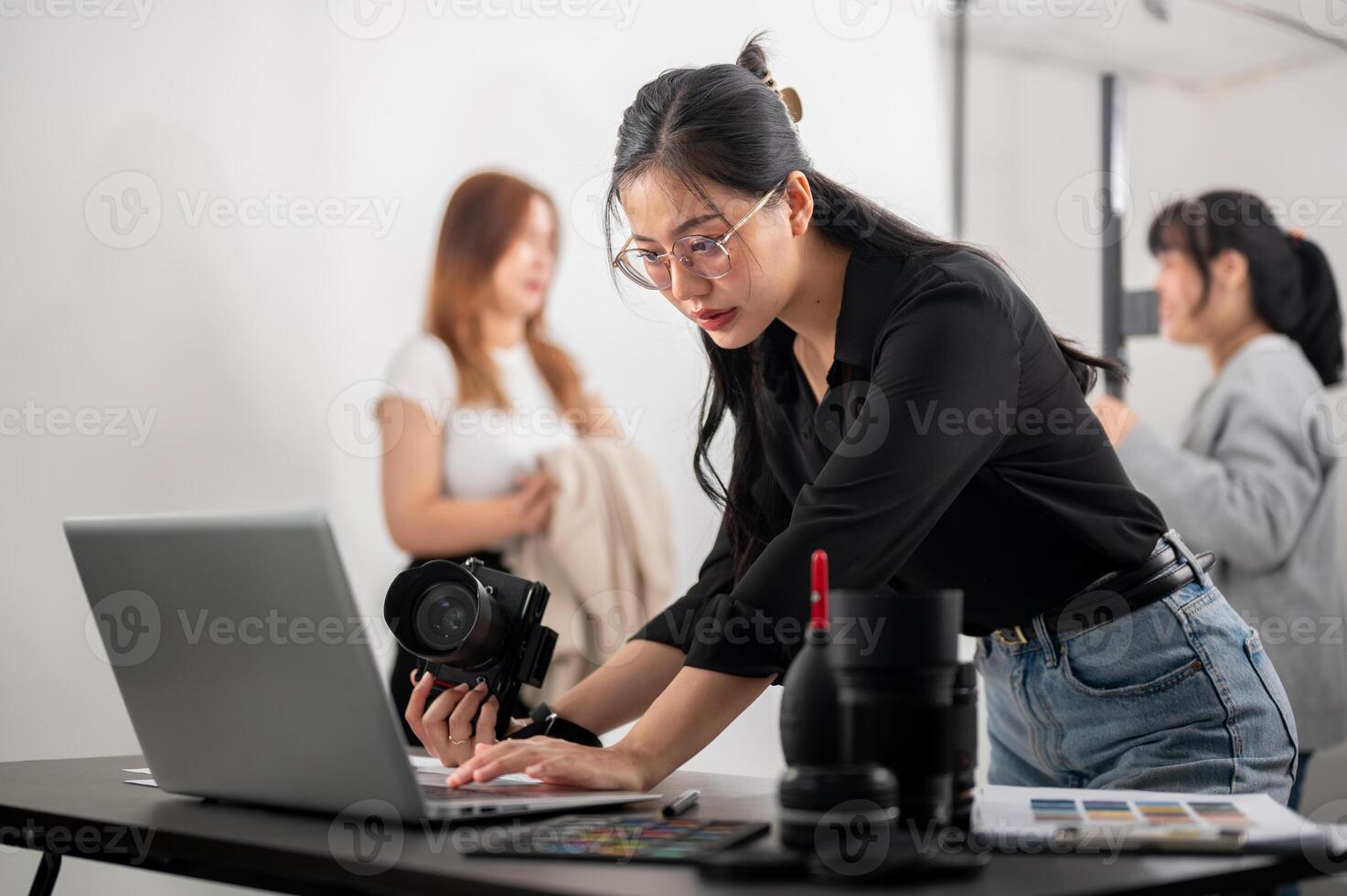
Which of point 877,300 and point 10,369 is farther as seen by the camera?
point 10,369

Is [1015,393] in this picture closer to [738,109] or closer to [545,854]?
[738,109]

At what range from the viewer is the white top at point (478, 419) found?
264 centimetres

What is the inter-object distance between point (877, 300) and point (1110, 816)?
1.91 feet

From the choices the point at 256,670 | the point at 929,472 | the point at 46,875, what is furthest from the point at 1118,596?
the point at 46,875

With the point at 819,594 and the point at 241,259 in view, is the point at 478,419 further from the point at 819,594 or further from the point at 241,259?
the point at 819,594

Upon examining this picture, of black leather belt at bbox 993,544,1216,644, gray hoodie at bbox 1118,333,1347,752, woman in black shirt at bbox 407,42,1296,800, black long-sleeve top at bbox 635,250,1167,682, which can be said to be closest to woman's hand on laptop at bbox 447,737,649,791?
woman in black shirt at bbox 407,42,1296,800

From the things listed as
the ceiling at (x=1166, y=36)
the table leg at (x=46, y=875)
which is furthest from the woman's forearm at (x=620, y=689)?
the ceiling at (x=1166, y=36)

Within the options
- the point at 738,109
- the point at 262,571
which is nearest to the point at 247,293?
the point at 738,109

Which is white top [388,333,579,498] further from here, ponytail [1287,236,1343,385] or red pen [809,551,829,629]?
red pen [809,551,829,629]

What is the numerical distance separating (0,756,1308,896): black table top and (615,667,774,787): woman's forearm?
0.05 meters

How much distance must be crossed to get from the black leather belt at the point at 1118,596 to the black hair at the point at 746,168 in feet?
0.81

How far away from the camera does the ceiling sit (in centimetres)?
299

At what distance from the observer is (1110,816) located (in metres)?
0.95

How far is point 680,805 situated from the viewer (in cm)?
104
